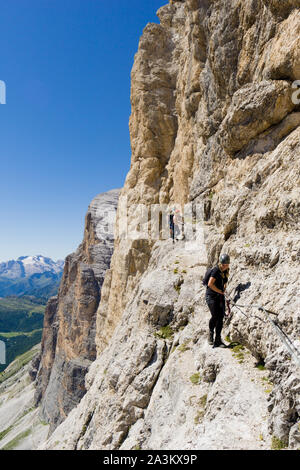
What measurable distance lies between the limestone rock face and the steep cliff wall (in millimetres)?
67827

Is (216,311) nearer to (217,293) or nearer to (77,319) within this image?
(217,293)

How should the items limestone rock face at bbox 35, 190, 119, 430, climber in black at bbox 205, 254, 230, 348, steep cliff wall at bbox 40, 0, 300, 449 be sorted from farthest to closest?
limestone rock face at bbox 35, 190, 119, 430
climber in black at bbox 205, 254, 230, 348
steep cliff wall at bbox 40, 0, 300, 449

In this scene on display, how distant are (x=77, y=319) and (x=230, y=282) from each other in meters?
86.3

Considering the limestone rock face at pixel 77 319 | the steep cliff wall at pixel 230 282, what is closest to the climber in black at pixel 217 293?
the steep cliff wall at pixel 230 282

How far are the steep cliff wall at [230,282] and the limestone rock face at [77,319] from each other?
2670 inches

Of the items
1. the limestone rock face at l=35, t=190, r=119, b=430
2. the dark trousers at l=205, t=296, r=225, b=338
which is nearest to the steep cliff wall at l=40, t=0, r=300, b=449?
the dark trousers at l=205, t=296, r=225, b=338

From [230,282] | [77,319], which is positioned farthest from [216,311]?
[77,319]

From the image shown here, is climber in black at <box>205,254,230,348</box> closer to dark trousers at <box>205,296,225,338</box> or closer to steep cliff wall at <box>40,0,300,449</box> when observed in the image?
dark trousers at <box>205,296,225,338</box>

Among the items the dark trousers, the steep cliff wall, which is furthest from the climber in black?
the steep cliff wall

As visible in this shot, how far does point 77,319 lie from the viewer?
87.9 meters

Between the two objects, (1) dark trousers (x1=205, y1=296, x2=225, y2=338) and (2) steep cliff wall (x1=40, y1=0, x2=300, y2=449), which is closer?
(2) steep cliff wall (x1=40, y1=0, x2=300, y2=449)

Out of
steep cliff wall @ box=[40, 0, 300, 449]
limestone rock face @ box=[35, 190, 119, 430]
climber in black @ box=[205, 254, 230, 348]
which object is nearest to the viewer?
steep cliff wall @ box=[40, 0, 300, 449]

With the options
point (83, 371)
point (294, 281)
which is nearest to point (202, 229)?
point (294, 281)

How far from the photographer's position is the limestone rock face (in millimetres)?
81938
